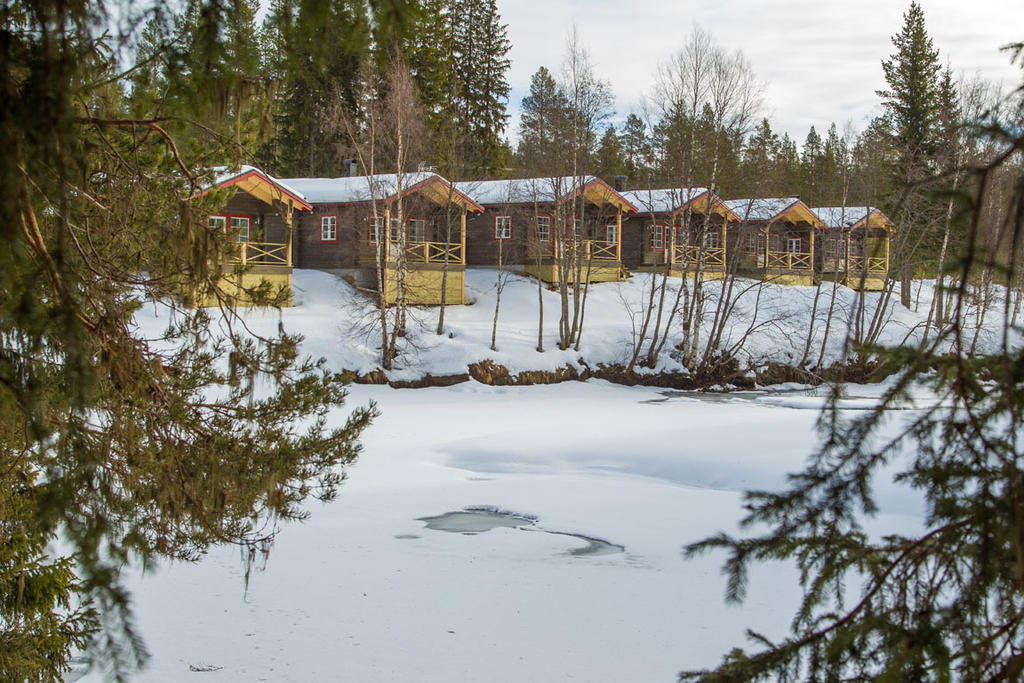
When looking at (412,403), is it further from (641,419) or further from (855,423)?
(855,423)

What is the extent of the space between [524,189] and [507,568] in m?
22.2

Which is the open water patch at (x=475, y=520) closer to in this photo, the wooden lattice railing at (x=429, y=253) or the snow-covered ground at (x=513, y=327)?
the snow-covered ground at (x=513, y=327)

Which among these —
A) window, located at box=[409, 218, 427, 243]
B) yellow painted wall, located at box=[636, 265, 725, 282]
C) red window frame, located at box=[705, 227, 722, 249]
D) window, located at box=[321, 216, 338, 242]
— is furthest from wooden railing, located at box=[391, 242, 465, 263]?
red window frame, located at box=[705, 227, 722, 249]

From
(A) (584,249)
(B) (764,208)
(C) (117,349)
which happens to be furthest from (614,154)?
(C) (117,349)

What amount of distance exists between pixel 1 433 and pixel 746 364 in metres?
23.1

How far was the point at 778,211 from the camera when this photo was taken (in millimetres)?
35031

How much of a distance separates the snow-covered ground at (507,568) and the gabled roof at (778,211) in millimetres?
17656

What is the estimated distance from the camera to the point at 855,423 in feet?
8.27

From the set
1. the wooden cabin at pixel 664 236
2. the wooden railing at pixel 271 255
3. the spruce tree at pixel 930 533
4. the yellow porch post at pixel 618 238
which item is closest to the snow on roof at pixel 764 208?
the wooden cabin at pixel 664 236

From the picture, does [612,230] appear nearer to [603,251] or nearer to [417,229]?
[603,251]

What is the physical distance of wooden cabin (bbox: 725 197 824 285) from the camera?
3528 cm

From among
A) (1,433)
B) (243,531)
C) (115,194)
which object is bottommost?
(243,531)

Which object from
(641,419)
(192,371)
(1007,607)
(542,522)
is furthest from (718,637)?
(641,419)

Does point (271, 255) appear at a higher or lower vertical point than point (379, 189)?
lower
